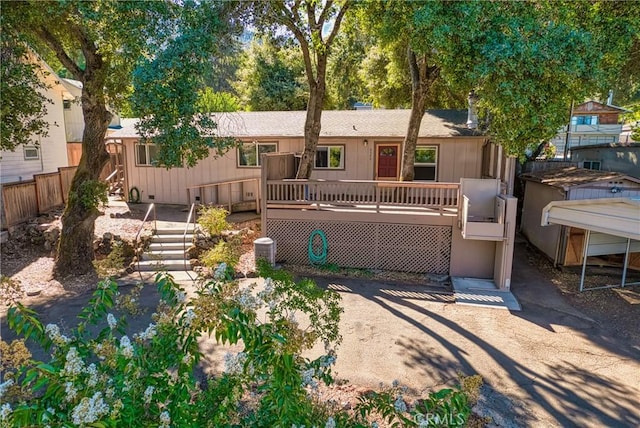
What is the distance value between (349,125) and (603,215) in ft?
27.9

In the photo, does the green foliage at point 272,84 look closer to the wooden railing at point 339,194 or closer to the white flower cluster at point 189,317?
the wooden railing at point 339,194

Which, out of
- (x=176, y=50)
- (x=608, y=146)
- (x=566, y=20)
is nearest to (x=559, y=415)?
(x=566, y=20)

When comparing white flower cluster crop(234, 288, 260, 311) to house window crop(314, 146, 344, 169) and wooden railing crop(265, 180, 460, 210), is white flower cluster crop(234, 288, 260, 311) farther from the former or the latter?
house window crop(314, 146, 344, 169)

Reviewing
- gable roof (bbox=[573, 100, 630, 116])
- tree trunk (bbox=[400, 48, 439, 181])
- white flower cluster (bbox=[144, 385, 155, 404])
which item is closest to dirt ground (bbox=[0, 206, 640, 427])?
white flower cluster (bbox=[144, 385, 155, 404])

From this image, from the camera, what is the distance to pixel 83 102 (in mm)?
8977

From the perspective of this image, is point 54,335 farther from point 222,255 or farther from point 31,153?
point 31,153

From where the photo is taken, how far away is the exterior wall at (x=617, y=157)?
43.5 ft

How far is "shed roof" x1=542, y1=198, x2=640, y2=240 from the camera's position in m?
7.47

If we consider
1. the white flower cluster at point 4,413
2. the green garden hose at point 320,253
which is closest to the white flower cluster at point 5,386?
the white flower cluster at point 4,413

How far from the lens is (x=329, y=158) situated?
13891 mm

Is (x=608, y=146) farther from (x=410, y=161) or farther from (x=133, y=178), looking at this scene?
(x=133, y=178)

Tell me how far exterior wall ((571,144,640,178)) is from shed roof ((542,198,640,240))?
734 centimetres

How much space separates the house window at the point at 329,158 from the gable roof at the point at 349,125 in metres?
0.58

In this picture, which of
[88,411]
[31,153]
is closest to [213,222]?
[88,411]
